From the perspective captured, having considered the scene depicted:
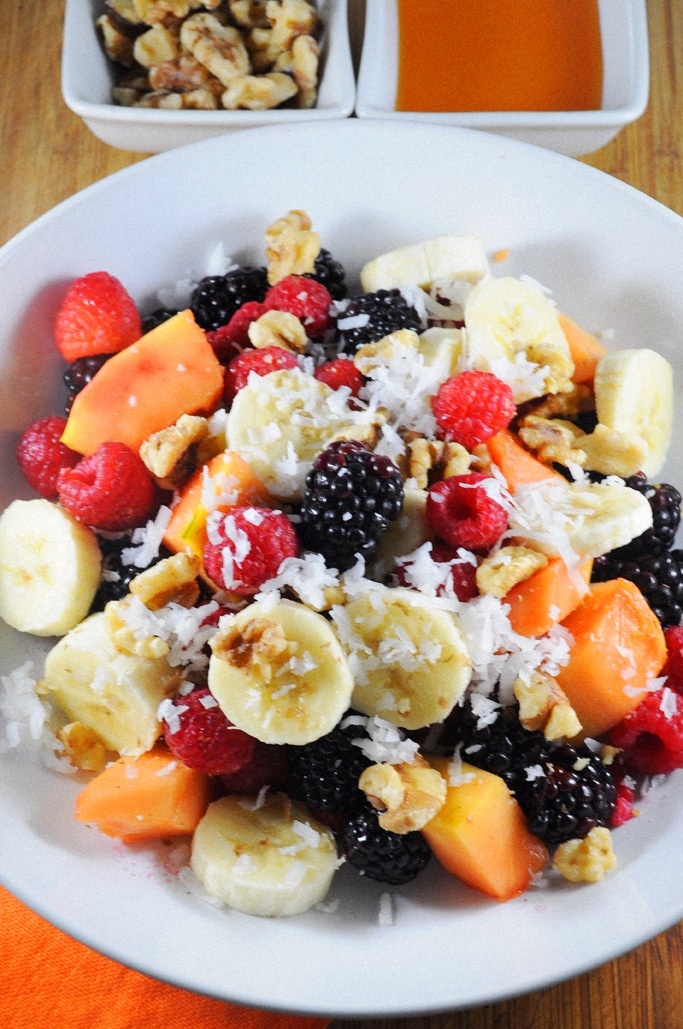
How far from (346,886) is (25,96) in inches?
59.6

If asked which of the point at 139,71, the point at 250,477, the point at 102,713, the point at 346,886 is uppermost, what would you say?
the point at 139,71

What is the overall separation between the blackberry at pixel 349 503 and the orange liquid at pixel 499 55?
0.83m

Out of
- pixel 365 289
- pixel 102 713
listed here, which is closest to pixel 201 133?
pixel 365 289

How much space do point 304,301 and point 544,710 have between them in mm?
620

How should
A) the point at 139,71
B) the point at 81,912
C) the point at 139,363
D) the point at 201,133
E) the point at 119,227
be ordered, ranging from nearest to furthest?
1. the point at 81,912
2. the point at 139,363
3. the point at 119,227
4. the point at 201,133
5. the point at 139,71

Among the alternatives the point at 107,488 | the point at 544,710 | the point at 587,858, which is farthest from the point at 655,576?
the point at 107,488

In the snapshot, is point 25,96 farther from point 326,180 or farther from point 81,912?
point 81,912

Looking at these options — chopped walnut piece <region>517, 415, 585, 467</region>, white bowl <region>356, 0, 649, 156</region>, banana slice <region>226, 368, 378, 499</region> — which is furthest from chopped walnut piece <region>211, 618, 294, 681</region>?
white bowl <region>356, 0, 649, 156</region>

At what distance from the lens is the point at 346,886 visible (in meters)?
1.03

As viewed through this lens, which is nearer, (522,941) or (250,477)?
(522,941)

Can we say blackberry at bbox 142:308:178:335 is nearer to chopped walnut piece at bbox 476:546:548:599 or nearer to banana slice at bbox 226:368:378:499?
banana slice at bbox 226:368:378:499

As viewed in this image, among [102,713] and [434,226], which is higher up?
[434,226]

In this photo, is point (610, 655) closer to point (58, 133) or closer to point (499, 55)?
point (499, 55)

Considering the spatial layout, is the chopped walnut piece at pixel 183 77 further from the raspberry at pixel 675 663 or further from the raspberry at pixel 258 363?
the raspberry at pixel 675 663
